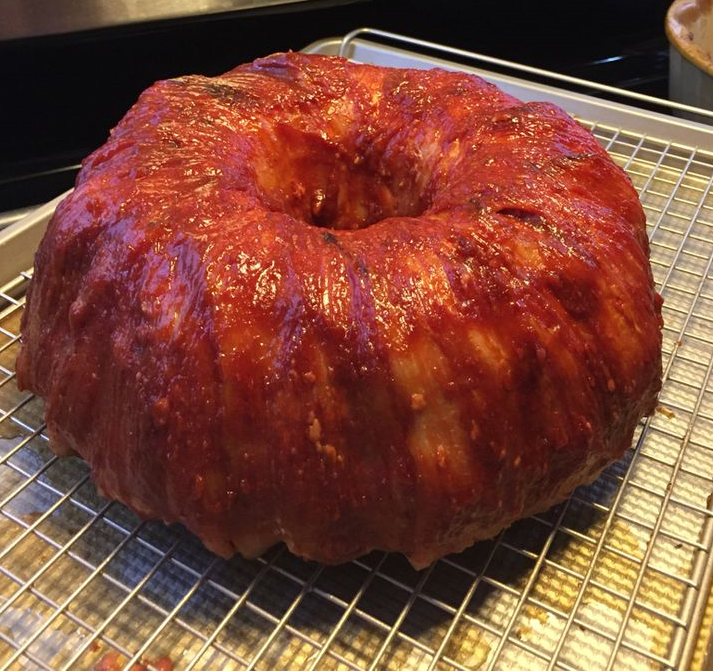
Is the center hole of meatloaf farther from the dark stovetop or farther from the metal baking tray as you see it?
the dark stovetop

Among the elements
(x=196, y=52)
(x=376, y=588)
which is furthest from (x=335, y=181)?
(x=196, y=52)

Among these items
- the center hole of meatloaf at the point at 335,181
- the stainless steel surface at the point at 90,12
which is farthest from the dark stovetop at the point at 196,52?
the center hole of meatloaf at the point at 335,181

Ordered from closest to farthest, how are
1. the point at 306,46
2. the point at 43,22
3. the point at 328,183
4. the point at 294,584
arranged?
the point at 294,584 → the point at 328,183 → the point at 43,22 → the point at 306,46

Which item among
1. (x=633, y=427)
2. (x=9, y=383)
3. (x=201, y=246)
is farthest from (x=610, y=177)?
(x=9, y=383)

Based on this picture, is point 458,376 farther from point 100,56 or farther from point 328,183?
point 100,56

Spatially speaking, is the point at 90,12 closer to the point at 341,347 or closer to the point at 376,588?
the point at 341,347

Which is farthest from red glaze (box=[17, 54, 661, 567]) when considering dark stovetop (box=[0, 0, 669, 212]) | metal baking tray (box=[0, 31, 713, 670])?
dark stovetop (box=[0, 0, 669, 212])
